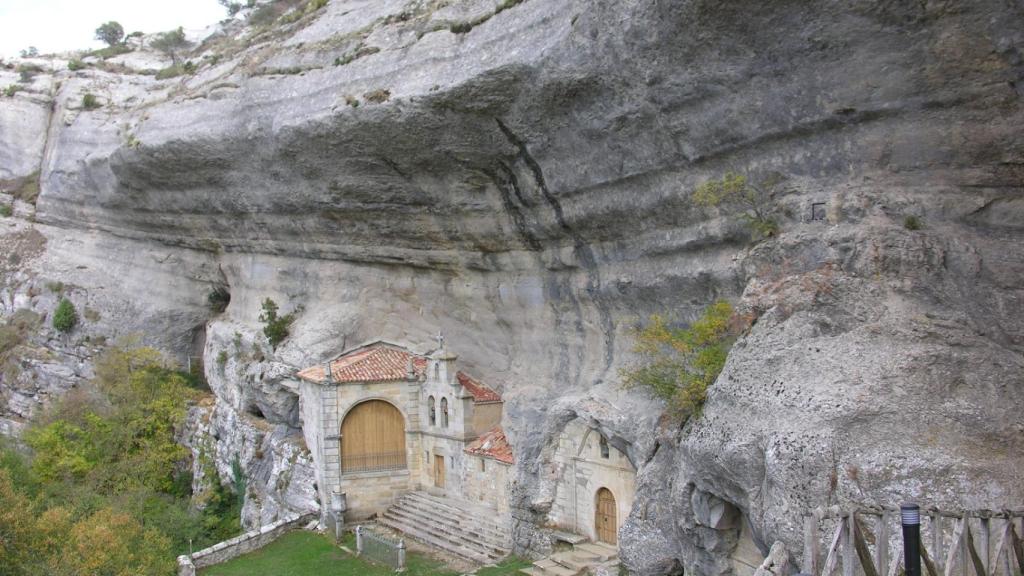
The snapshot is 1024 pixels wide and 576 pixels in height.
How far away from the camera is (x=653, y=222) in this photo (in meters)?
19.6

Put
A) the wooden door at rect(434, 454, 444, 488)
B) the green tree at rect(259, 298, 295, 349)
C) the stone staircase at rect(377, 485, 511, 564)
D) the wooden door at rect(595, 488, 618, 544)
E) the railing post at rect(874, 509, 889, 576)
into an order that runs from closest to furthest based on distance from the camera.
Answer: the railing post at rect(874, 509, 889, 576) → the wooden door at rect(595, 488, 618, 544) → the stone staircase at rect(377, 485, 511, 564) → the wooden door at rect(434, 454, 444, 488) → the green tree at rect(259, 298, 295, 349)

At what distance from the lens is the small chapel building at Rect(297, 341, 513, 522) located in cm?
2606

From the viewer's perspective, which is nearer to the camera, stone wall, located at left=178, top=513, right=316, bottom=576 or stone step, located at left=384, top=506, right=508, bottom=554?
stone step, located at left=384, top=506, right=508, bottom=554

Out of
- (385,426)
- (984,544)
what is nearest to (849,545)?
(984,544)

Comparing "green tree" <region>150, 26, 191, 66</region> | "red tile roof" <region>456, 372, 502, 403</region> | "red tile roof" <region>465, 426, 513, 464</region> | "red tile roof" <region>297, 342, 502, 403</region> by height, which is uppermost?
"green tree" <region>150, 26, 191, 66</region>

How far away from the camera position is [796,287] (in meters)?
14.9

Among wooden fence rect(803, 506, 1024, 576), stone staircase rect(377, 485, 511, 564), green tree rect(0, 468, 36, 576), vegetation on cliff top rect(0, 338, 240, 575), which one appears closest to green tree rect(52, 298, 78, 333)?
vegetation on cliff top rect(0, 338, 240, 575)

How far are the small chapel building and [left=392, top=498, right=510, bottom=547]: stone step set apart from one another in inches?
25.0

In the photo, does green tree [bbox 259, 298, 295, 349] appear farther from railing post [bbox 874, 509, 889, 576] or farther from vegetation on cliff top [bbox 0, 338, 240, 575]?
railing post [bbox 874, 509, 889, 576]

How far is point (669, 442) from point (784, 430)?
4834 mm

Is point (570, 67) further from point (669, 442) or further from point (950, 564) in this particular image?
point (950, 564)

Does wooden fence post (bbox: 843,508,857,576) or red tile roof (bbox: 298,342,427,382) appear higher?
red tile roof (bbox: 298,342,427,382)

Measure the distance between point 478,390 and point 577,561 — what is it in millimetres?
6662

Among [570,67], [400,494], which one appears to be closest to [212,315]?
[400,494]
